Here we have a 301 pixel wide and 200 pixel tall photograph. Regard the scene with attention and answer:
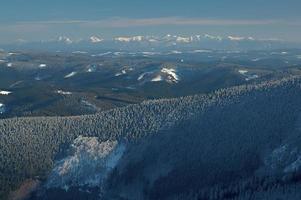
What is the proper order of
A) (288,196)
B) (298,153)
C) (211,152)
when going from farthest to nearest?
(211,152) → (298,153) → (288,196)

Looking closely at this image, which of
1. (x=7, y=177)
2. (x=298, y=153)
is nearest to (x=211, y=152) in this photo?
(x=298, y=153)

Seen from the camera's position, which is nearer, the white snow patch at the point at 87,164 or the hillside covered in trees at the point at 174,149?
the hillside covered in trees at the point at 174,149

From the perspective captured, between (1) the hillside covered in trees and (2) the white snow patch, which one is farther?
(2) the white snow patch

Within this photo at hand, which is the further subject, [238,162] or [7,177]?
[7,177]

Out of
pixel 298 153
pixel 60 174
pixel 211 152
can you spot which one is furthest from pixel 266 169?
pixel 60 174

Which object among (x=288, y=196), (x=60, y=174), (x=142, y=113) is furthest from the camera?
(x=142, y=113)

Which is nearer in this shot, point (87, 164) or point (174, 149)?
point (174, 149)

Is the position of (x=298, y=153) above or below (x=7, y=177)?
above

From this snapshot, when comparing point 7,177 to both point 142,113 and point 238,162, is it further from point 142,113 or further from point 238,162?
point 238,162
